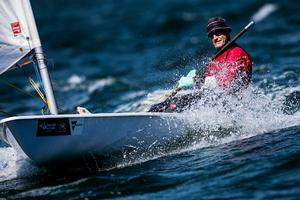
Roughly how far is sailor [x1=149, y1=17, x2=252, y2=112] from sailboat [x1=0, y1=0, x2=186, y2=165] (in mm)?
406

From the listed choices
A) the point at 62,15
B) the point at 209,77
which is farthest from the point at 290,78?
the point at 62,15

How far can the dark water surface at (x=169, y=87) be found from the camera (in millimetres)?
6188

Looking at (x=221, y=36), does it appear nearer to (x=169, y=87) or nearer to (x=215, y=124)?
(x=215, y=124)

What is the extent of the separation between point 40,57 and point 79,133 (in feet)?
3.22

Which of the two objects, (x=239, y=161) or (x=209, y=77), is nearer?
(x=239, y=161)

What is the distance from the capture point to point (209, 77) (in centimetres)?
783

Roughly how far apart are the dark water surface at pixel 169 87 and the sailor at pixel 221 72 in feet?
0.84

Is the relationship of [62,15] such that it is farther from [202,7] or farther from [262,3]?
[262,3]

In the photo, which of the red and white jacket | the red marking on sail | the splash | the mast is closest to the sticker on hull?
the mast

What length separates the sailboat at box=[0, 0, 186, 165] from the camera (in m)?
6.54

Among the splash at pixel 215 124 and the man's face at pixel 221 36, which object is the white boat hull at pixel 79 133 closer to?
the splash at pixel 215 124

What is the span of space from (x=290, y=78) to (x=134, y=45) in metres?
8.77

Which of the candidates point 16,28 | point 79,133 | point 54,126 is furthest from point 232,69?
point 16,28

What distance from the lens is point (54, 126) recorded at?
660 cm
